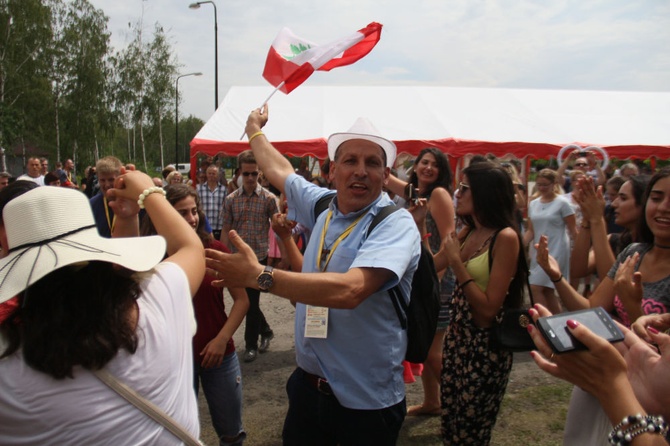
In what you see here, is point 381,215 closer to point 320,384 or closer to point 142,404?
point 320,384

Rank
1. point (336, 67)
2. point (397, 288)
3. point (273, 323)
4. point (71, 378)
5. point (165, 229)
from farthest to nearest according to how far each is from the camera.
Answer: point (273, 323) < point (336, 67) < point (397, 288) < point (165, 229) < point (71, 378)

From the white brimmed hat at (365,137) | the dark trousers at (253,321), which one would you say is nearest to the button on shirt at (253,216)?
the dark trousers at (253,321)

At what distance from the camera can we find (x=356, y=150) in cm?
219

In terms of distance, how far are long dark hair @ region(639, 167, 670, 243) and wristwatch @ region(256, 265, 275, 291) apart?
69.9 inches

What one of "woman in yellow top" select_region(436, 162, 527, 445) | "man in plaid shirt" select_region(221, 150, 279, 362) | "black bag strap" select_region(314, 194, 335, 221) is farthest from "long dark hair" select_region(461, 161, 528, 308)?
"man in plaid shirt" select_region(221, 150, 279, 362)

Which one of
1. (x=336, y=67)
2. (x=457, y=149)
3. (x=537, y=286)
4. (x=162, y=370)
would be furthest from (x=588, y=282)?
(x=162, y=370)

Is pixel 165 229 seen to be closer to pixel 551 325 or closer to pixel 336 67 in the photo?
pixel 551 325

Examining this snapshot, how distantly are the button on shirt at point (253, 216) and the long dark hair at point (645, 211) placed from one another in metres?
3.92

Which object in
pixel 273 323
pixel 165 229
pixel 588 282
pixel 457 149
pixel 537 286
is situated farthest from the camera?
pixel 457 149

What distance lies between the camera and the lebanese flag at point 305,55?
3.34 m

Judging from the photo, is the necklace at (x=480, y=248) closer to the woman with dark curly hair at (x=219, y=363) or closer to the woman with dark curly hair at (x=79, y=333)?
the woman with dark curly hair at (x=219, y=363)

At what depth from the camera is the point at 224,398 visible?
2.76 metres

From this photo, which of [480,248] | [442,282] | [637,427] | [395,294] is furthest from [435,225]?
[637,427]

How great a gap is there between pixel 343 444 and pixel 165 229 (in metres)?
1.20
